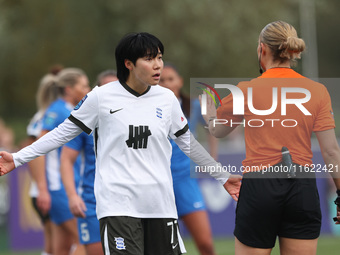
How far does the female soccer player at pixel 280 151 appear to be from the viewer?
17.0 feet

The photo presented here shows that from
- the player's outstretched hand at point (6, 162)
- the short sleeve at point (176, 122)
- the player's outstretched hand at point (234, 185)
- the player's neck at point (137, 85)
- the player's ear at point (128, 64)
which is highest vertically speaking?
the player's ear at point (128, 64)

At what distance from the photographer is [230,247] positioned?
13.2 metres

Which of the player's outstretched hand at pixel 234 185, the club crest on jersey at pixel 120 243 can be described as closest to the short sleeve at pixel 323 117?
the player's outstretched hand at pixel 234 185

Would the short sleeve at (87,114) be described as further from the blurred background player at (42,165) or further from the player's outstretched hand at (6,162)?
the blurred background player at (42,165)

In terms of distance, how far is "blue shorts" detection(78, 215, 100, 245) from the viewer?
22.7ft

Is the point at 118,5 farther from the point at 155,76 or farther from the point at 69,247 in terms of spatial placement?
the point at 155,76

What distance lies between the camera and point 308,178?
5215 millimetres

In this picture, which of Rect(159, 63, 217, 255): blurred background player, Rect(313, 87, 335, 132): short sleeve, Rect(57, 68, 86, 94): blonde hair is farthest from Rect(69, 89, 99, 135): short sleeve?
Rect(57, 68, 86, 94): blonde hair

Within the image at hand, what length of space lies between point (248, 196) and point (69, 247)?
396 centimetres

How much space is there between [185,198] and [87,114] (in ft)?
8.31

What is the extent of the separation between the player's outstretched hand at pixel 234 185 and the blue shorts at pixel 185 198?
2.01 m

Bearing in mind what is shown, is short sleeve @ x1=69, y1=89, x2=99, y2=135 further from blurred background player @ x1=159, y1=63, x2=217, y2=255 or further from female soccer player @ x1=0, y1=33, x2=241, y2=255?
blurred background player @ x1=159, y1=63, x2=217, y2=255

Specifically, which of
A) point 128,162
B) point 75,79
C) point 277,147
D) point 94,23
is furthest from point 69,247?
point 94,23

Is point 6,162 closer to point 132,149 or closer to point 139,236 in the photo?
point 132,149
